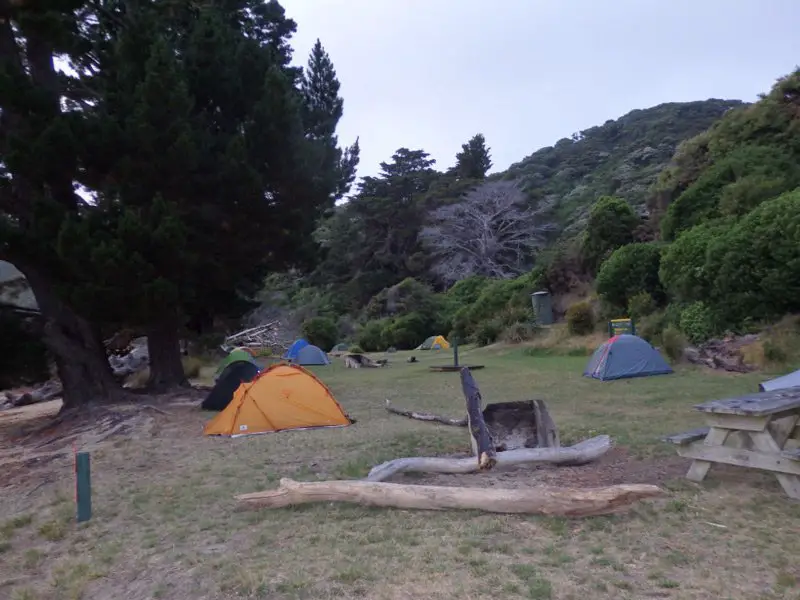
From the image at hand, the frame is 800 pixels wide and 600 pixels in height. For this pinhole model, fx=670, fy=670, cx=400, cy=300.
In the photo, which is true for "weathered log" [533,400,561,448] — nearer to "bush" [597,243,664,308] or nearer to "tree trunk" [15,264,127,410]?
"tree trunk" [15,264,127,410]

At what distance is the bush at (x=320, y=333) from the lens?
131ft

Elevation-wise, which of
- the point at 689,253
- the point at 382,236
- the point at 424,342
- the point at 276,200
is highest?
the point at 382,236

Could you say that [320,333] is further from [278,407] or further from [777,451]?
[777,451]

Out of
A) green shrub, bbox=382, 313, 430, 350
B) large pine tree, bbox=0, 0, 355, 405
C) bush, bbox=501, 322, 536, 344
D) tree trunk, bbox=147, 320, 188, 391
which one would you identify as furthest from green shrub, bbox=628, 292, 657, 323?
green shrub, bbox=382, 313, 430, 350

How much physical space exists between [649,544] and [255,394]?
276 inches

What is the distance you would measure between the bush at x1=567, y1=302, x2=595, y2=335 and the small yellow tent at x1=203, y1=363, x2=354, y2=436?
660 inches

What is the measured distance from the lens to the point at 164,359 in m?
15.3

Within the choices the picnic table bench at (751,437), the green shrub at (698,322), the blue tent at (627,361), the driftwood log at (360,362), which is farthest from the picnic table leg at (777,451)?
the driftwood log at (360,362)

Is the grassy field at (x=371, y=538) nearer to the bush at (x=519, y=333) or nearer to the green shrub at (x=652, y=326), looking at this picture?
the green shrub at (x=652, y=326)

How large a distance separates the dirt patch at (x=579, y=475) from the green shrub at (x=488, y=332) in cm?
2416

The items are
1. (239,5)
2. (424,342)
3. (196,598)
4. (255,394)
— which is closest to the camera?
(196,598)

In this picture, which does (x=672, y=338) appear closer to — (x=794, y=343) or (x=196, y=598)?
(x=794, y=343)

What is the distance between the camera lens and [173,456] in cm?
858

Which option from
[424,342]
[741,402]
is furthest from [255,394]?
[424,342]
